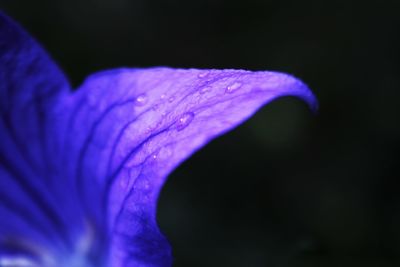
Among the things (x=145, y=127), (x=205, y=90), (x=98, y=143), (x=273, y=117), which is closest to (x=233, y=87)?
(x=205, y=90)

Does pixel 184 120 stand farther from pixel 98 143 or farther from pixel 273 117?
pixel 273 117

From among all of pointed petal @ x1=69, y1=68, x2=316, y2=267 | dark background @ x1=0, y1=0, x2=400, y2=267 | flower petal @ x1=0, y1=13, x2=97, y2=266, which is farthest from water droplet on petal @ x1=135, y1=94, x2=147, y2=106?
dark background @ x1=0, y1=0, x2=400, y2=267

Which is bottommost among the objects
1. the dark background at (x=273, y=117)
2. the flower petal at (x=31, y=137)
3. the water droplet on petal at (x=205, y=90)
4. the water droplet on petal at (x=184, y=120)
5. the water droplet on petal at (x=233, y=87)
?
the dark background at (x=273, y=117)

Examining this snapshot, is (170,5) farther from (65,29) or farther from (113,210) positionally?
(113,210)

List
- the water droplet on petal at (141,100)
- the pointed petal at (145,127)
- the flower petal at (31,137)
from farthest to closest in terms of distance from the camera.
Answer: the flower petal at (31,137), the water droplet on petal at (141,100), the pointed petal at (145,127)

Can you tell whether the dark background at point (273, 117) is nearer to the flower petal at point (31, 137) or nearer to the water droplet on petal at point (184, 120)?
the flower petal at point (31, 137)

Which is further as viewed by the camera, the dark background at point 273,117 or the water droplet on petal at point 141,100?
the dark background at point 273,117

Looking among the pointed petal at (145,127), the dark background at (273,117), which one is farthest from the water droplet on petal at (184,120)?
the dark background at (273,117)

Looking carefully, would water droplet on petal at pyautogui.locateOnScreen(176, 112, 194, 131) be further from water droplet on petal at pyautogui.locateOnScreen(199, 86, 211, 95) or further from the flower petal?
the flower petal
